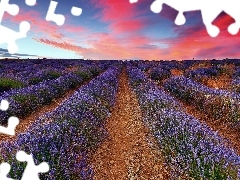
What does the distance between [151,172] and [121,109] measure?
4307 millimetres

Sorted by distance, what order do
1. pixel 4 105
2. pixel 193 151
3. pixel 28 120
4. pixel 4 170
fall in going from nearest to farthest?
pixel 4 170, pixel 193 151, pixel 4 105, pixel 28 120

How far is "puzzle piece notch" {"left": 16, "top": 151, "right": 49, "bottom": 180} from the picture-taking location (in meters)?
3.24

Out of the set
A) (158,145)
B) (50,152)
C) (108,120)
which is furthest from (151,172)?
(108,120)

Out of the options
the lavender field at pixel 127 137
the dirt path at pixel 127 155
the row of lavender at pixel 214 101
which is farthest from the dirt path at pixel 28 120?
the row of lavender at pixel 214 101

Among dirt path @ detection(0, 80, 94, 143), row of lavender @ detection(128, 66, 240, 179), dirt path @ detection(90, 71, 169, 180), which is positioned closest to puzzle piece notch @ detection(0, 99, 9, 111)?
dirt path @ detection(0, 80, 94, 143)

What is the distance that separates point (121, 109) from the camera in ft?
30.0

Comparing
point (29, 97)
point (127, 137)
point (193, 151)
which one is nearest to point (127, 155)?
point (127, 137)

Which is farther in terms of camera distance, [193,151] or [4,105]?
[4,105]

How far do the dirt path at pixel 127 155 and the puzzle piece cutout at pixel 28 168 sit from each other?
134cm

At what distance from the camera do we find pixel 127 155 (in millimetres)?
5566

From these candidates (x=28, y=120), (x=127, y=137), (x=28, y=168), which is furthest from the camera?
(x=28, y=120)

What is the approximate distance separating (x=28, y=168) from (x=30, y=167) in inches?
1.7

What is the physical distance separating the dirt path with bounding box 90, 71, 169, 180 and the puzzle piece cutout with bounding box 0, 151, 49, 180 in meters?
1.34

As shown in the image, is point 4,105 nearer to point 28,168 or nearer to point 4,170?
point 4,170
